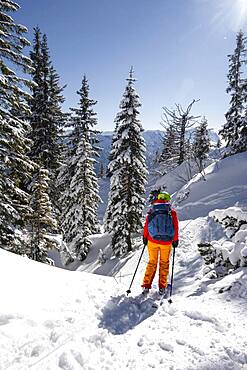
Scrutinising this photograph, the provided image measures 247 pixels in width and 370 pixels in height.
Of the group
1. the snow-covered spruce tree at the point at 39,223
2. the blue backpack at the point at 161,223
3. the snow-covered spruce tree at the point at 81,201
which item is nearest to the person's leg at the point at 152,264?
the blue backpack at the point at 161,223

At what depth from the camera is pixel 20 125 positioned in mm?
11453

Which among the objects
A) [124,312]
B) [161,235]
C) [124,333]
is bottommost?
[124,312]

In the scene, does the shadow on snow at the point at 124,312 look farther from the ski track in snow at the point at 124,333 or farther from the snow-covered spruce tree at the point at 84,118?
the snow-covered spruce tree at the point at 84,118

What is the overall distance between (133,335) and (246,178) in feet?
50.7

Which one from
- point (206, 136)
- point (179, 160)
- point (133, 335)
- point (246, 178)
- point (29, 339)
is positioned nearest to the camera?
point (29, 339)

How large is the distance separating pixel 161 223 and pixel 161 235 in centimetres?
27

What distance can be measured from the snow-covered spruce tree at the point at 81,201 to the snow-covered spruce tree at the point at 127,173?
2733 millimetres

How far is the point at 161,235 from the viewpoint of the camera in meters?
5.81

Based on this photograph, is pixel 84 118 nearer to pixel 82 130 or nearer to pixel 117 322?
pixel 82 130

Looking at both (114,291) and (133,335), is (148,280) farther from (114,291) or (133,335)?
(133,335)

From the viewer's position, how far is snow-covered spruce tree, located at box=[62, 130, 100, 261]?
22125mm

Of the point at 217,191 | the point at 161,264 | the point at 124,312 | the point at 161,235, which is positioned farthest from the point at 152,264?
the point at 217,191

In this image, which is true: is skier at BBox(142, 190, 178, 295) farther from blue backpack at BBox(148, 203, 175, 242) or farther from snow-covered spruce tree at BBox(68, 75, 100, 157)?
snow-covered spruce tree at BBox(68, 75, 100, 157)

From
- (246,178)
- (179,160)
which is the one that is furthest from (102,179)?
(246,178)
